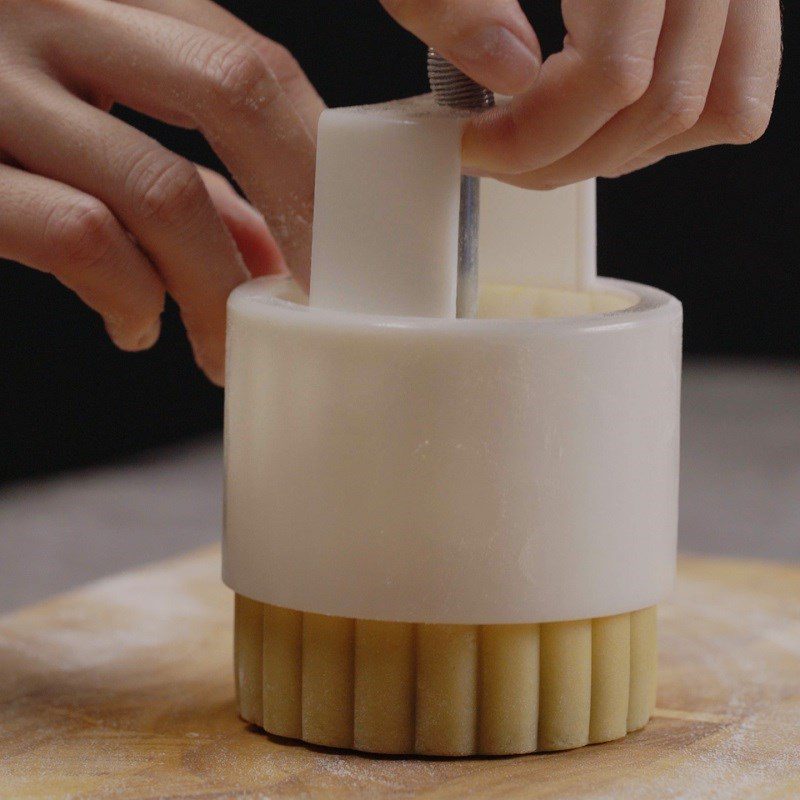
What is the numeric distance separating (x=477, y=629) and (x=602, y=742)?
77mm

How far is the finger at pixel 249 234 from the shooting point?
2.39ft

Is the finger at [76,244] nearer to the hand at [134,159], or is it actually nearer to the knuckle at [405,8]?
the hand at [134,159]

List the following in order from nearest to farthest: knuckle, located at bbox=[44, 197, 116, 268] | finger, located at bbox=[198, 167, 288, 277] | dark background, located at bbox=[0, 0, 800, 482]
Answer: knuckle, located at bbox=[44, 197, 116, 268] < finger, located at bbox=[198, 167, 288, 277] < dark background, located at bbox=[0, 0, 800, 482]

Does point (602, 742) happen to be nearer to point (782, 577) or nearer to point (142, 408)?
point (782, 577)

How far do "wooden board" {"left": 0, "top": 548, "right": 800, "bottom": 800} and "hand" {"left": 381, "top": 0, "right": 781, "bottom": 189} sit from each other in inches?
8.9

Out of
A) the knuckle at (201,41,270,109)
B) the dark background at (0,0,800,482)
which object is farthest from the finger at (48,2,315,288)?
the dark background at (0,0,800,482)

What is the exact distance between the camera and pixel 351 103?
67.5 inches

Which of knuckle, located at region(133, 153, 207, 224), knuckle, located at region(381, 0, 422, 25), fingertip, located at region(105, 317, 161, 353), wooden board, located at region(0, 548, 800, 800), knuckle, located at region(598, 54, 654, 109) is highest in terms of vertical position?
knuckle, located at region(381, 0, 422, 25)

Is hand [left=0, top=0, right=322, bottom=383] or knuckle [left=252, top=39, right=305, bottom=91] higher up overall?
knuckle [left=252, top=39, right=305, bottom=91]

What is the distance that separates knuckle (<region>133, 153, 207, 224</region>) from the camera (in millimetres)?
603

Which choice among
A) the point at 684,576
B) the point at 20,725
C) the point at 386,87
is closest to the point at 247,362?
the point at 20,725

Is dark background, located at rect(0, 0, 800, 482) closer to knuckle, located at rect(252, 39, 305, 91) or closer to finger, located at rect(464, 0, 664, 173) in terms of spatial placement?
knuckle, located at rect(252, 39, 305, 91)

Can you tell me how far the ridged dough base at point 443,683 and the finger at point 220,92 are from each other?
16 centimetres

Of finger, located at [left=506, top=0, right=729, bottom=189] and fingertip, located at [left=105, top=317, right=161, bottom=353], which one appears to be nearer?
finger, located at [left=506, top=0, right=729, bottom=189]
